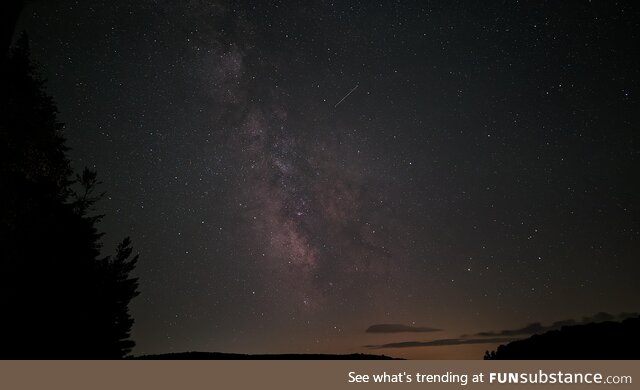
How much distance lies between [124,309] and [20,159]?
15291 millimetres

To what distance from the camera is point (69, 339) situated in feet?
48.6

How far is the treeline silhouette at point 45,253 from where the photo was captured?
880cm

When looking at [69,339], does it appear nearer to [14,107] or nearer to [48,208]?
[48,208]

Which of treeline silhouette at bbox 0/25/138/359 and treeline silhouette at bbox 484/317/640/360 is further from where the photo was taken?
treeline silhouette at bbox 484/317/640/360

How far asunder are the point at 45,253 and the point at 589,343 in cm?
2598

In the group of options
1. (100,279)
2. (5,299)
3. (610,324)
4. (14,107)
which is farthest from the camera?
(610,324)

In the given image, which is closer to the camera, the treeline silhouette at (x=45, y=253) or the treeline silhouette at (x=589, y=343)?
the treeline silhouette at (x=45, y=253)

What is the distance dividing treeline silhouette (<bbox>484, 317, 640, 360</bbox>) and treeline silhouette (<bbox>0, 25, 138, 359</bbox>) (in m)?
16.9

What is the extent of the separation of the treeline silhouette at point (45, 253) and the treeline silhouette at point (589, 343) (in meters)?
16.9

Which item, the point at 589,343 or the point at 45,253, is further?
the point at 589,343

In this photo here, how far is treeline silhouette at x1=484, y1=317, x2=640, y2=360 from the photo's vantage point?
56.6 feet

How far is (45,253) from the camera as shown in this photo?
565 inches

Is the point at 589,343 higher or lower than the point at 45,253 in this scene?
lower
